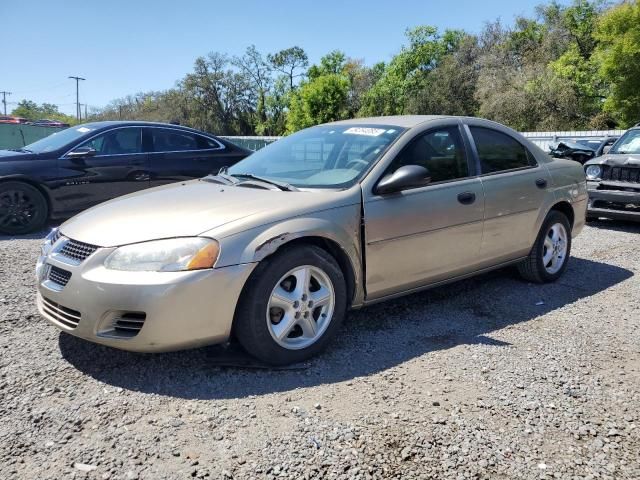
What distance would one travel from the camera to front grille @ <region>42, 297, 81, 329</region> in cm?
297

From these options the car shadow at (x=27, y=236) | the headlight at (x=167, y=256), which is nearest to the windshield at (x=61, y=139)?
the car shadow at (x=27, y=236)

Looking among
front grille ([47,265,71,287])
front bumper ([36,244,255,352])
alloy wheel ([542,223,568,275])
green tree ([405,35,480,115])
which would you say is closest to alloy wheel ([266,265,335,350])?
front bumper ([36,244,255,352])

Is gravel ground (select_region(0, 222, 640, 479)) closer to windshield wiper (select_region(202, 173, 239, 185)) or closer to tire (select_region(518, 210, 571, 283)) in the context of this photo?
tire (select_region(518, 210, 571, 283))

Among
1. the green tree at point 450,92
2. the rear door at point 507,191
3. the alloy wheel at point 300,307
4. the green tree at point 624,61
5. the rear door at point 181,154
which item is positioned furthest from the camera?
the green tree at point 450,92

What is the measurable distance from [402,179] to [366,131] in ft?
2.46

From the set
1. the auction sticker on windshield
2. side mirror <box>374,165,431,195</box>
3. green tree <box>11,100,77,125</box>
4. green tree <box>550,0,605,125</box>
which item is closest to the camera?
side mirror <box>374,165,431,195</box>

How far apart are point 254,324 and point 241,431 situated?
2.14 ft

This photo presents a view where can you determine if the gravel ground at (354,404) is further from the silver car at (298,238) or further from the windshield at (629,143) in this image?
the windshield at (629,143)

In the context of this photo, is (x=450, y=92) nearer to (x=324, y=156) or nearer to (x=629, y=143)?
(x=629, y=143)

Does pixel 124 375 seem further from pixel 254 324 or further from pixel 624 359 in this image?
pixel 624 359

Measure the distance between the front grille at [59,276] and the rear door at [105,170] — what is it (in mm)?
4408

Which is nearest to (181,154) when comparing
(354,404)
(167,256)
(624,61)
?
(167,256)

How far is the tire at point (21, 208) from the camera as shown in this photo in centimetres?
685

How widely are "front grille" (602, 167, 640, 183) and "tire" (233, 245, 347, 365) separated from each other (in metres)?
6.59
